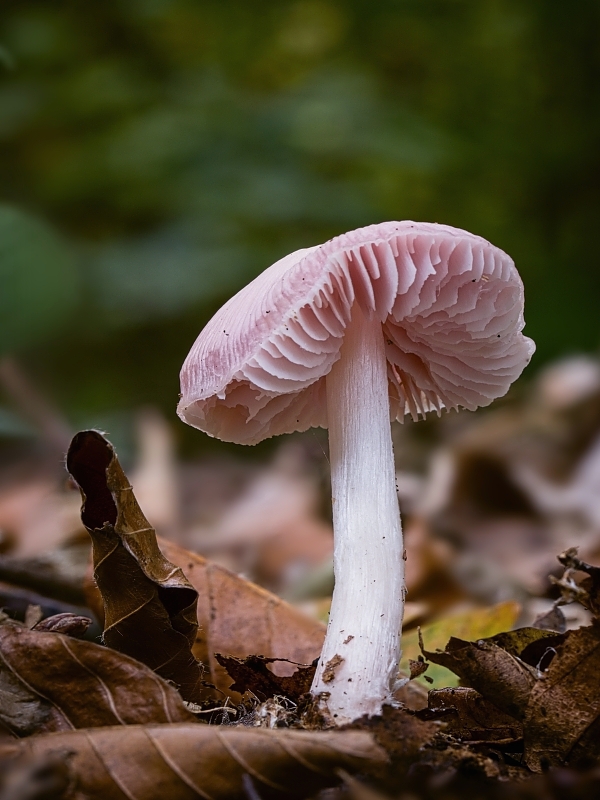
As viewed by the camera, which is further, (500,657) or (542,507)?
(542,507)

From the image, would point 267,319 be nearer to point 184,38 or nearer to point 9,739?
point 9,739

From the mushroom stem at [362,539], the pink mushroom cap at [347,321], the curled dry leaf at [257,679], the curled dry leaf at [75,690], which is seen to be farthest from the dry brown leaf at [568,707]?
the pink mushroom cap at [347,321]

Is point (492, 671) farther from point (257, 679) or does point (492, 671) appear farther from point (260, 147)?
point (260, 147)

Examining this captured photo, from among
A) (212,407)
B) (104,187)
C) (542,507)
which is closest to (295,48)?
(104,187)

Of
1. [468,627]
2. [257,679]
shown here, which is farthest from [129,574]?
[468,627]

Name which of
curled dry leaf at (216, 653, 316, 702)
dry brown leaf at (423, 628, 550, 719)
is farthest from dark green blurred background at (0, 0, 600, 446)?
dry brown leaf at (423, 628, 550, 719)
